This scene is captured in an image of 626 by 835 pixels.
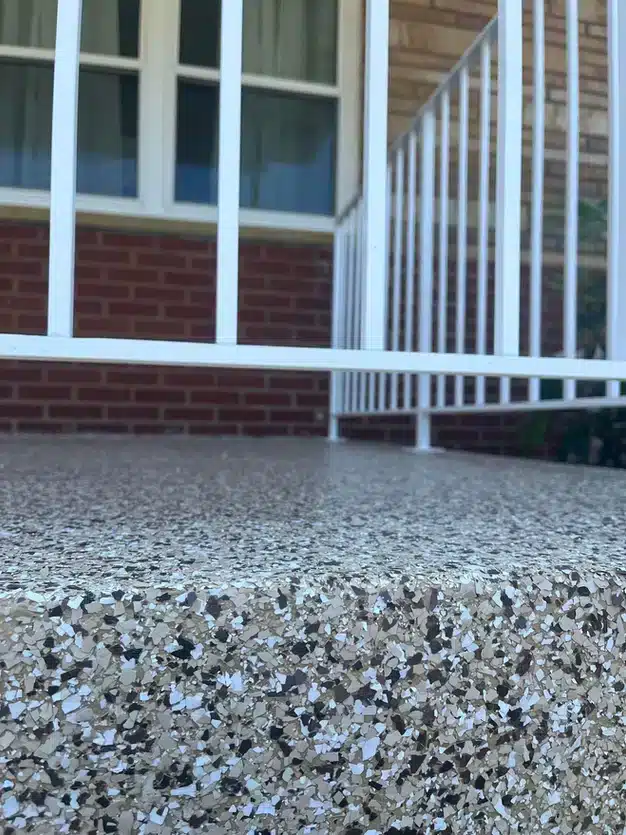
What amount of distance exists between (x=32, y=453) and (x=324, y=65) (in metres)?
2.68

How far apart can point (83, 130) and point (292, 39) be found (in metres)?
1.23

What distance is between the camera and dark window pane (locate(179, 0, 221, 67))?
338cm

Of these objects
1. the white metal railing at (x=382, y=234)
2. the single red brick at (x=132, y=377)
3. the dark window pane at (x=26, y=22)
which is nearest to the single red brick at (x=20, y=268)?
the single red brick at (x=132, y=377)

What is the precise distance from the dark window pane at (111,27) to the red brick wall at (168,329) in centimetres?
92

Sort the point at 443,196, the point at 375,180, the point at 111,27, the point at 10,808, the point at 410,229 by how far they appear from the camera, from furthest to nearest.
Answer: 1. the point at 111,27
2. the point at 410,229
3. the point at 443,196
4. the point at 375,180
5. the point at 10,808

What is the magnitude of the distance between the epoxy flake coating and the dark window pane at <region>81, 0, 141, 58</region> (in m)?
3.29

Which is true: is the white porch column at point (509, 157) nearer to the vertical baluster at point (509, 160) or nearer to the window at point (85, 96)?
the vertical baluster at point (509, 160)

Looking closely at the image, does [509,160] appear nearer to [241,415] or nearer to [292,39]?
A: [241,415]

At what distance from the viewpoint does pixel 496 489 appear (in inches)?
54.1

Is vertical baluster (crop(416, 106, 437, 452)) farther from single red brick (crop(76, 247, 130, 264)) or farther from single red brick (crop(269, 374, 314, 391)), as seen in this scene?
single red brick (crop(76, 247, 130, 264))

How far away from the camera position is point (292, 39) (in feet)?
11.7

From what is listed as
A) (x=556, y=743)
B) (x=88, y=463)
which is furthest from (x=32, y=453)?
(x=556, y=743)

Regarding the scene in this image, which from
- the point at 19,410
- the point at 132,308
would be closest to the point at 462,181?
the point at 132,308

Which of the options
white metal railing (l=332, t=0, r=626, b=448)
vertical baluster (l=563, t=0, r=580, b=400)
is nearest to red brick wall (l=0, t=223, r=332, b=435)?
white metal railing (l=332, t=0, r=626, b=448)
